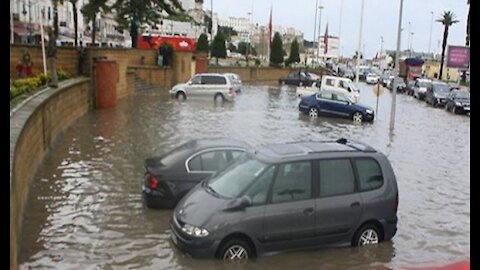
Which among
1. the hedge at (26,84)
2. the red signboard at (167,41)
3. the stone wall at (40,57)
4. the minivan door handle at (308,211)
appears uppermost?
the red signboard at (167,41)

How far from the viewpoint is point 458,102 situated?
35.0m

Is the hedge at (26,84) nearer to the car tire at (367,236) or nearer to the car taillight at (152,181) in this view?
the car taillight at (152,181)

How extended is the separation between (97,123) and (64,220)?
41.0 ft

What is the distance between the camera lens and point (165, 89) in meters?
41.3

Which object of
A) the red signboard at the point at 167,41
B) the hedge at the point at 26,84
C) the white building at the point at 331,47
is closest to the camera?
the hedge at the point at 26,84

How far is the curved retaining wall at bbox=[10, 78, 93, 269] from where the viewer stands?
7.91 m

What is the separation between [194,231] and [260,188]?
115 centimetres

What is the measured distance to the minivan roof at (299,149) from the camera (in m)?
8.27

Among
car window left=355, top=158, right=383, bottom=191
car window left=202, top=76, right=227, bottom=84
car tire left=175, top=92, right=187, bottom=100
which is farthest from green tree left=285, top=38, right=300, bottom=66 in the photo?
car window left=355, top=158, right=383, bottom=191

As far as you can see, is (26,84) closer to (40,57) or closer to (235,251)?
(40,57)

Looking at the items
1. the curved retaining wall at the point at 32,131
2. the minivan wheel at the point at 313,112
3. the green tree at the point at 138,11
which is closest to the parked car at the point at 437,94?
the minivan wheel at the point at 313,112

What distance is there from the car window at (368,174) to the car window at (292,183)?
994 mm

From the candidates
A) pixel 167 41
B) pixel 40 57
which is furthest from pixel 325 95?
pixel 167 41
